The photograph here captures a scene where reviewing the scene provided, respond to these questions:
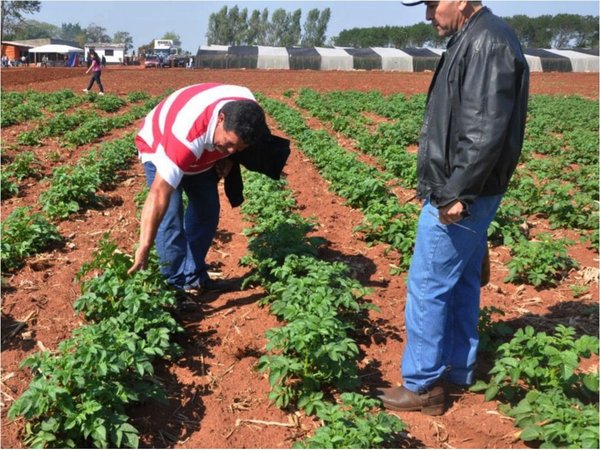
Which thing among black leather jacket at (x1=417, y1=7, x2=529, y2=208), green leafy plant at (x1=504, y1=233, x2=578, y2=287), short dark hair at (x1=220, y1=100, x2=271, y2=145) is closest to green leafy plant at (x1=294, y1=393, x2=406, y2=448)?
black leather jacket at (x1=417, y1=7, x2=529, y2=208)

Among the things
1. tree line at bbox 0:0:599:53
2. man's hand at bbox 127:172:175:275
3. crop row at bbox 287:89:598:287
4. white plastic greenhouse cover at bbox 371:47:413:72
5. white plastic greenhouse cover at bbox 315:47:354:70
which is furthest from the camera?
tree line at bbox 0:0:599:53

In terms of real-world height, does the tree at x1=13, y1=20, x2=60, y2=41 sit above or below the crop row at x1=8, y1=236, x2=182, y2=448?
above

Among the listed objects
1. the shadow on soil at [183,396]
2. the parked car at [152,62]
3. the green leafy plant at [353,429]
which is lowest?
the shadow on soil at [183,396]

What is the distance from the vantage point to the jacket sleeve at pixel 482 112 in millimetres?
2510

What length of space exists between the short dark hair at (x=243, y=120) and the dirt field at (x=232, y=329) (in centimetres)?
137

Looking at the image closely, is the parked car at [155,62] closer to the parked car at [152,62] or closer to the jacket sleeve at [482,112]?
the parked car at [152,62]

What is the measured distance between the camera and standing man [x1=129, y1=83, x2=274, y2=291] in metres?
3.50

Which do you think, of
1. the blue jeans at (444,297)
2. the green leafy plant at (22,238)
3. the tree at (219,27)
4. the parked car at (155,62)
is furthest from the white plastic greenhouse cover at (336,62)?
the blue jeans at (444,297)

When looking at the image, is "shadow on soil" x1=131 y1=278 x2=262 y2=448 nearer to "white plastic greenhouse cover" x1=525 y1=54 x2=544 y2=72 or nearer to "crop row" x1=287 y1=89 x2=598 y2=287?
"crop row" x1=287 y1=89 x2=598 y2=287

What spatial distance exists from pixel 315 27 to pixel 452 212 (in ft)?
290

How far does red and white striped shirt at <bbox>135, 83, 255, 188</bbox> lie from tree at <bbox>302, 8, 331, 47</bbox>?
84789 millimetres

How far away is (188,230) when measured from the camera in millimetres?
4512

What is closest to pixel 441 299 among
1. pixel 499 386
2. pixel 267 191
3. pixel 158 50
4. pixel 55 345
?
pixel 499 386

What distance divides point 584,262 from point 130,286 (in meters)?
4.15
